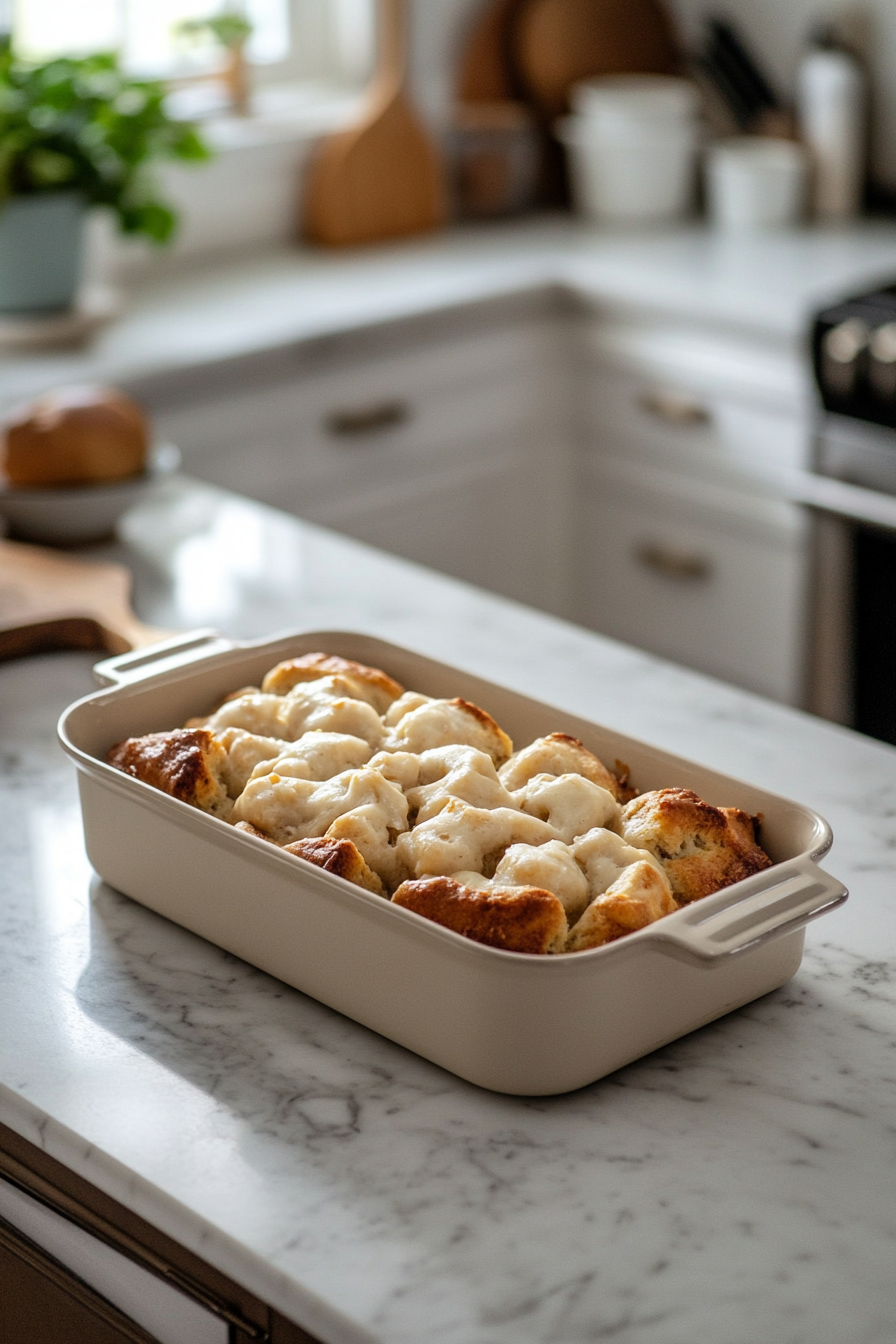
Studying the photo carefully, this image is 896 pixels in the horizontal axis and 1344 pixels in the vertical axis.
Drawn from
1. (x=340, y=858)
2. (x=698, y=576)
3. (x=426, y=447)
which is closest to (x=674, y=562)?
(x=698, y=576)

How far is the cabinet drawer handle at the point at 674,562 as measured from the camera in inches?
99.0

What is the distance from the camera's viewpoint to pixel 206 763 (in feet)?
2.83

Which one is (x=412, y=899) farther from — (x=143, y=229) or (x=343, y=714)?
(x=143, y=229)

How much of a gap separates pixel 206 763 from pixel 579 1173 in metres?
0.31

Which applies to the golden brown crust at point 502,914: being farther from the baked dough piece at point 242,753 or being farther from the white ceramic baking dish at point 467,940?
the baked dough piece at point 242,753

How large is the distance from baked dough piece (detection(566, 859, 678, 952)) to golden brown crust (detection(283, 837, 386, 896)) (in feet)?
0.34

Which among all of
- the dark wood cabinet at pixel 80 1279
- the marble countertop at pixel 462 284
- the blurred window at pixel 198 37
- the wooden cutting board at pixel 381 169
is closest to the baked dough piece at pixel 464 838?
the dark wood cabinet at pixel 80 1279

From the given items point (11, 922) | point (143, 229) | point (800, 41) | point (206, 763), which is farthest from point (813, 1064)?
point (800, 41)

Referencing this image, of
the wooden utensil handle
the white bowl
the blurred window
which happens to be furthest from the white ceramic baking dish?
the wooden utensil handle

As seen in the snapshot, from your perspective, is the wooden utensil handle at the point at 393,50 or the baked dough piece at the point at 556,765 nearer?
the baked dough piece at the point at 556,765

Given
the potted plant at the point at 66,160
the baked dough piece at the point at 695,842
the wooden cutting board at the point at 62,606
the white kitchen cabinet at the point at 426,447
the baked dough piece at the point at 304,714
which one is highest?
the potted plant at the point at 66,160

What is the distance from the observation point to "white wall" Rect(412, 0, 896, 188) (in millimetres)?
2779

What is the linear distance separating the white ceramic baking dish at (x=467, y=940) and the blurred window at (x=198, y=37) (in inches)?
75.1

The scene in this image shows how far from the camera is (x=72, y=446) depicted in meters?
1.48
